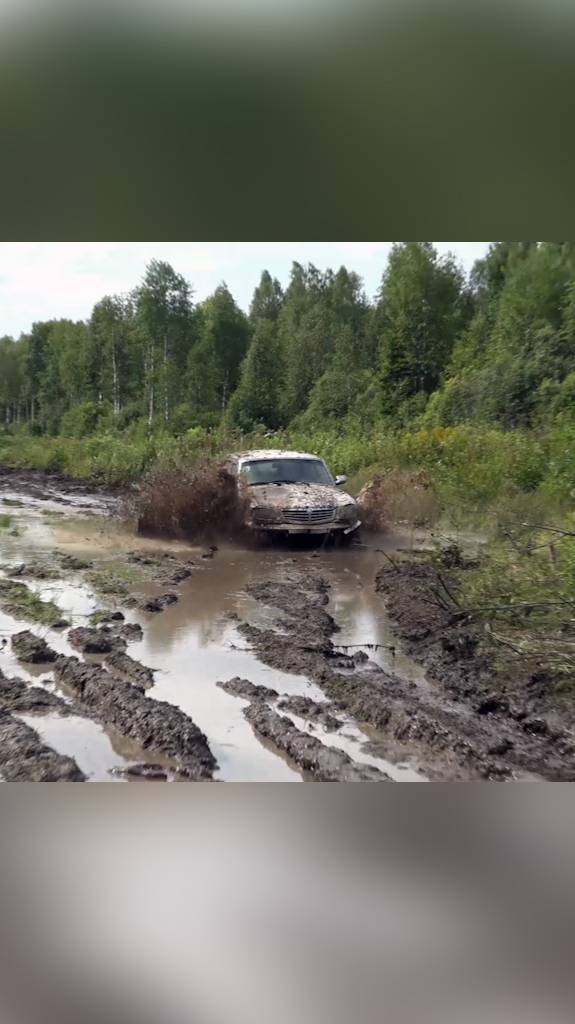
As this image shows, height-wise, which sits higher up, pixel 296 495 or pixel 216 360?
pixel 216 360

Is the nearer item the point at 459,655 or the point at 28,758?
the point at 28,758

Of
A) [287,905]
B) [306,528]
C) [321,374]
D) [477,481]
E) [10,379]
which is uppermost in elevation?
[321,374]

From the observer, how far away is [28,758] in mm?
3549

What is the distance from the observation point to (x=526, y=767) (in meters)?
3.55

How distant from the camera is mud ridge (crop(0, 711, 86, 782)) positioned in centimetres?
355

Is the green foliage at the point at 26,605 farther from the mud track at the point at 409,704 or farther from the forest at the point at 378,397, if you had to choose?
the mud track at the point at 409,704

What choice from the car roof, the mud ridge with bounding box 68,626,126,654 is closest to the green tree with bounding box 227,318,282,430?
the car roof

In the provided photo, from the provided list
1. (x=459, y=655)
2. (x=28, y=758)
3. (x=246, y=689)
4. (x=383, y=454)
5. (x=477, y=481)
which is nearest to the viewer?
(x=28, y=758)

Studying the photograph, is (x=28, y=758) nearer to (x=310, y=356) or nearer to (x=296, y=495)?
(x=296, y=495)

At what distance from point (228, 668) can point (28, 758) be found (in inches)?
31.9

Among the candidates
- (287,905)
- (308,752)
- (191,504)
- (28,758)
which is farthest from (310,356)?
(287,905)

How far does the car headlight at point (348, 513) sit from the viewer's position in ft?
13.1
